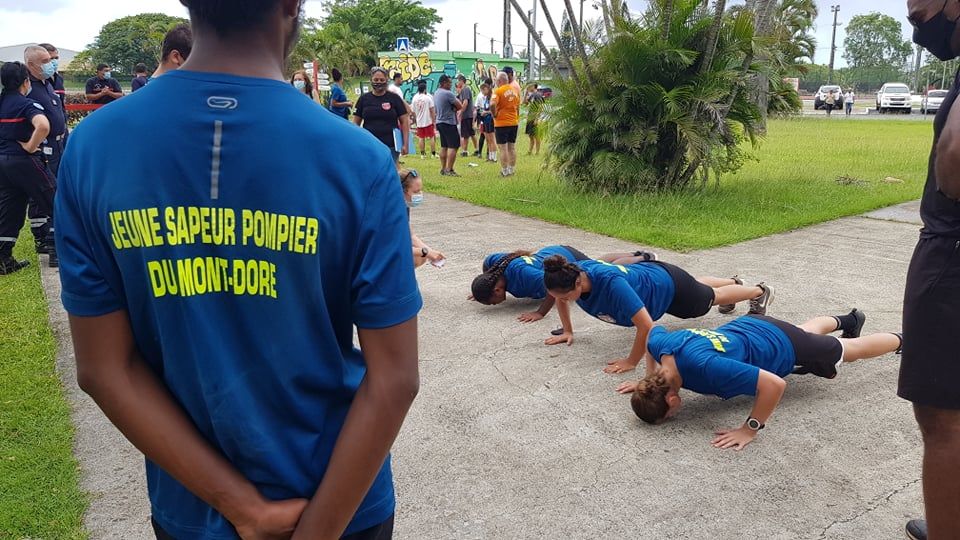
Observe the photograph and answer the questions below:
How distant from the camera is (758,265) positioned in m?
6.84

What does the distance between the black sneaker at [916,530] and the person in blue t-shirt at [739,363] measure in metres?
0.84

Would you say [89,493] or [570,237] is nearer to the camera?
[89,493]

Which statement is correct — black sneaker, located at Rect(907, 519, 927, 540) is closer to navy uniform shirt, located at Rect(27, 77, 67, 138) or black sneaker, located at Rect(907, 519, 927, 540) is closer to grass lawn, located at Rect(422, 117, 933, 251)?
grass lawn, located at Rect(422, 117, 933, 251)

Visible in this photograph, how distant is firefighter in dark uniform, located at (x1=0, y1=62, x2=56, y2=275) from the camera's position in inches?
267

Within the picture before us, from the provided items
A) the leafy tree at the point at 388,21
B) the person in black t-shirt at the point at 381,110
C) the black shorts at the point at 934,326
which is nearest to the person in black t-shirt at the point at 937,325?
the black shorts at the point at 934,326

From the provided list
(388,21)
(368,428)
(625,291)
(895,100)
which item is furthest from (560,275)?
(388,21)

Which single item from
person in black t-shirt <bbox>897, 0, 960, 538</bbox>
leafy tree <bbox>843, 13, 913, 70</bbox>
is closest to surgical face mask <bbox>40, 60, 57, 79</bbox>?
person in black t-shirt <bbox>897, 0, 960, 538</bbox>

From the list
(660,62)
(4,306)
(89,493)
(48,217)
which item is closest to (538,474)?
(89,493)

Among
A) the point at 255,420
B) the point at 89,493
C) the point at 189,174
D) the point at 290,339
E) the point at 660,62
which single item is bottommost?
the point at 89,493

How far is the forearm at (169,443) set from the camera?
1.27 metres

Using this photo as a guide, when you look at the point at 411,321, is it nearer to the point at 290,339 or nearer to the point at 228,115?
the point at 290,339

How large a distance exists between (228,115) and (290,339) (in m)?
0.37

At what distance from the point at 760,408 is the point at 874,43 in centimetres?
11524

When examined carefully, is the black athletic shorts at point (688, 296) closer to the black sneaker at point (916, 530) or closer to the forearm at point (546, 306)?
the forearm at point (546, 306)
